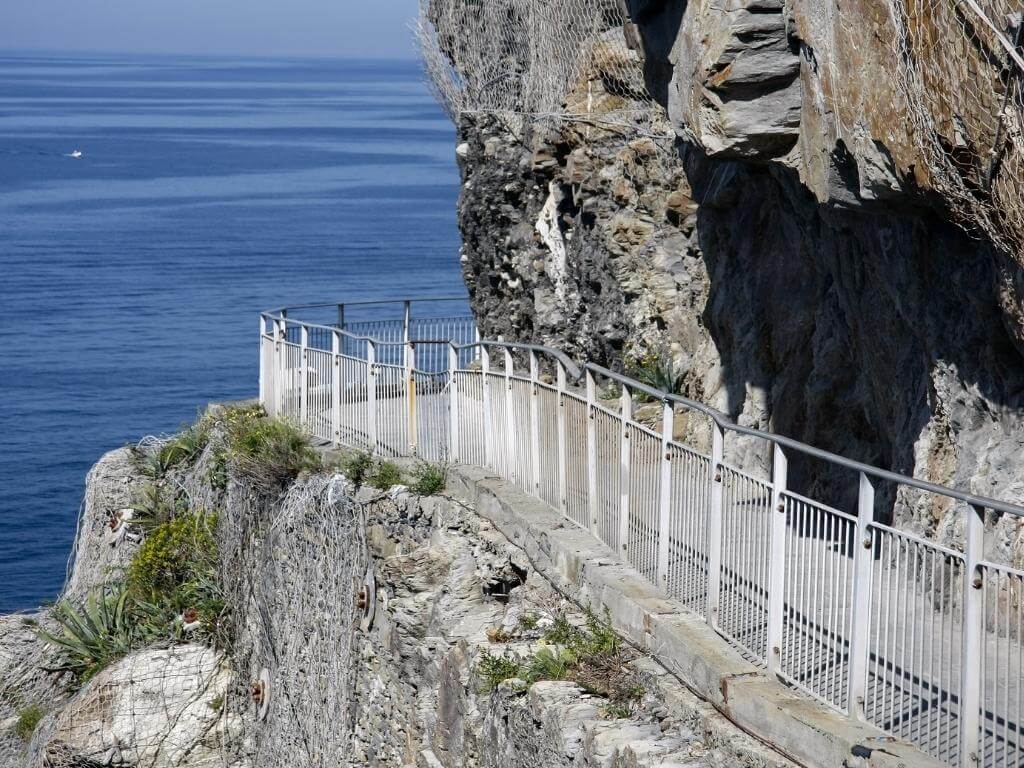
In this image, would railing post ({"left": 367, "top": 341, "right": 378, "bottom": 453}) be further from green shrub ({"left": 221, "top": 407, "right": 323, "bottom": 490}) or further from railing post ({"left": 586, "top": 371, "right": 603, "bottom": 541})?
railing post ({"left": 586, "top": 371, "right": 603, "bottom": 541})

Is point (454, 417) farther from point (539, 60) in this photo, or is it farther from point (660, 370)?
point (539, 60)

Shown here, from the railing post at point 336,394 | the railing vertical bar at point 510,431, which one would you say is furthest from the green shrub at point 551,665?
the railing post at point 336,394

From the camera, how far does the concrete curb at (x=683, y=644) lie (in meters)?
6.65

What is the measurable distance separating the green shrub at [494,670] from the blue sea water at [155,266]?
16.4 meters

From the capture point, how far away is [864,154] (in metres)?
8.66

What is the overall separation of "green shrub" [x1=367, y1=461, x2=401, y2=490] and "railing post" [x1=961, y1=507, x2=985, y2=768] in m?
7.61

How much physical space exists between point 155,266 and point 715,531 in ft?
211

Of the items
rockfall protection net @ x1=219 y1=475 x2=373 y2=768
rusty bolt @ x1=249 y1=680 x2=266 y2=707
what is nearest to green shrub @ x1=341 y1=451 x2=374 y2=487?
rockfall protection net @ x1=219 y1=475 x2=373 y2=768

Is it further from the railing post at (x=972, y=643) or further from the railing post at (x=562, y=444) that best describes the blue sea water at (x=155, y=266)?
the railing post at (x=972, y=643)

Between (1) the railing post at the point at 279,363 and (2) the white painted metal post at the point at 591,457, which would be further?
(1) the railing post at the point at 279,363

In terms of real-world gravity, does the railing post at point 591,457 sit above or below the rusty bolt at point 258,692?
above

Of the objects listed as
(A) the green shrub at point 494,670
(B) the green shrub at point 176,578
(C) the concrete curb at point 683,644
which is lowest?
(B) the green shrub at point 176,578

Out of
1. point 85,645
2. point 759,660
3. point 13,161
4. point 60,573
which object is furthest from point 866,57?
point 13,161

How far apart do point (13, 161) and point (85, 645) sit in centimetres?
10923
